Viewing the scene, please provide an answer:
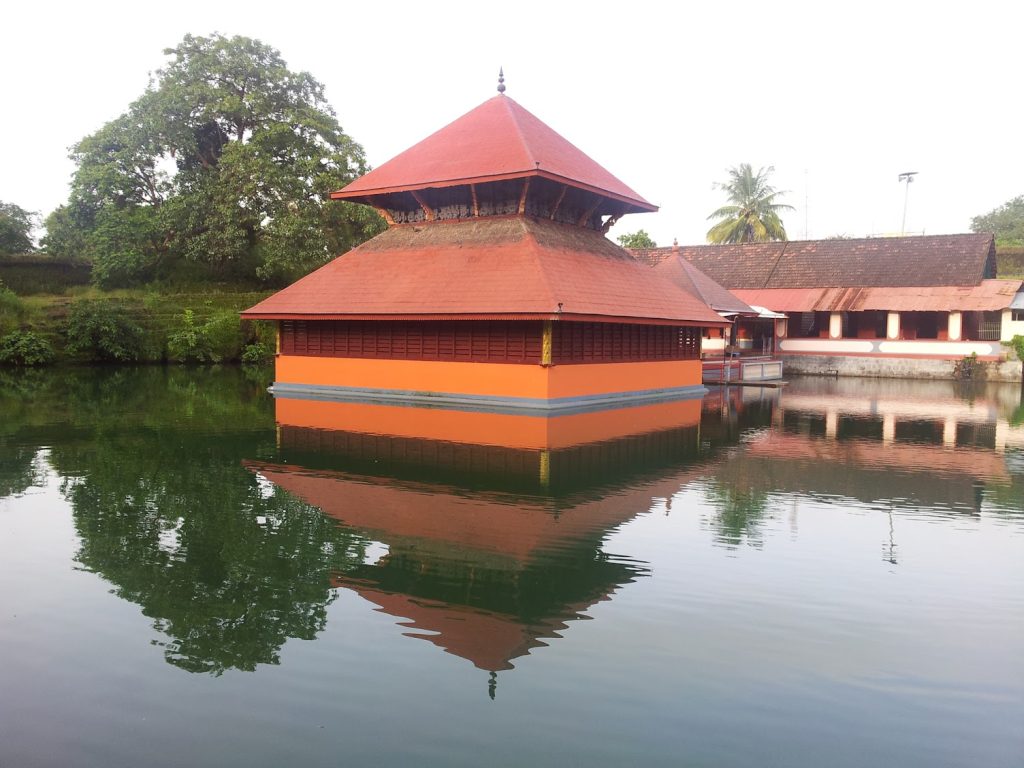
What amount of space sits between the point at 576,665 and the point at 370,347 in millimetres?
15262

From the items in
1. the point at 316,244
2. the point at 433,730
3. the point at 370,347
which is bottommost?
the point at 433,730

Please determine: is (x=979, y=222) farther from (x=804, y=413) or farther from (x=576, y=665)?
(x=576, y=665)

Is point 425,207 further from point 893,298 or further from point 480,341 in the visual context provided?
point 893,298

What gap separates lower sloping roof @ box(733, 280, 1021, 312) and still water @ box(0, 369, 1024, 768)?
20879 mm

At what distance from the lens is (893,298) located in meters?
30.9

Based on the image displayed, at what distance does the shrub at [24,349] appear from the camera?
29.1 m

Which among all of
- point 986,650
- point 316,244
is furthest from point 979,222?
point 986,650

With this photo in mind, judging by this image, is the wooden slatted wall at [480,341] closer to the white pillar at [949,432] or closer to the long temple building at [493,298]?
the long temple building at [493,298]

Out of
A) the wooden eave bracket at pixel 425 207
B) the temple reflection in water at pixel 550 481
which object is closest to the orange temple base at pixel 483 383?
the temple reflection in water at pixel 550 481

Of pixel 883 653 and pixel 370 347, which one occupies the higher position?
pixel 370 347

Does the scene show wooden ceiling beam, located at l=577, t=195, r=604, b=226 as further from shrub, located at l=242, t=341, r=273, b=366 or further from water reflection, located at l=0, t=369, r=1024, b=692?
shrub, located at l=242, t=341, r=273, b=366

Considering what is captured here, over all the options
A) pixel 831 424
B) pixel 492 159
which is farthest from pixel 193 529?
pixel 492 159

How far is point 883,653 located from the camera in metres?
4.62

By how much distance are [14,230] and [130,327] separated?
44.7 ft
